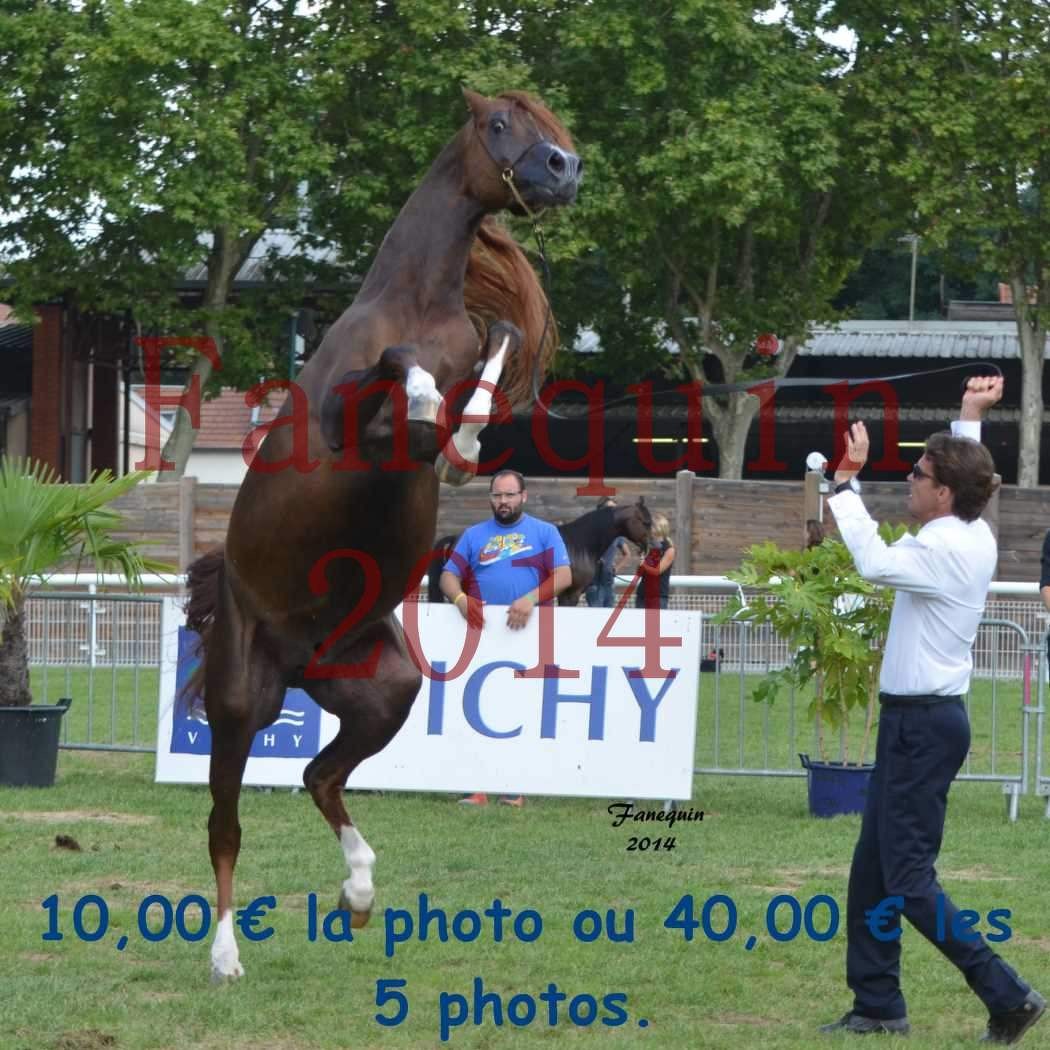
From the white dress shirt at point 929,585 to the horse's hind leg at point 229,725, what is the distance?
206 cm

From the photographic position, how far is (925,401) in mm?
26766

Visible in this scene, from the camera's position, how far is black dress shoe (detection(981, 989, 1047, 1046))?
15.8ft

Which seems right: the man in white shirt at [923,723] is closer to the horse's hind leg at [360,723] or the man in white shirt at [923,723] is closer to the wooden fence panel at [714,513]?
the horse's hind leg at [360,723]

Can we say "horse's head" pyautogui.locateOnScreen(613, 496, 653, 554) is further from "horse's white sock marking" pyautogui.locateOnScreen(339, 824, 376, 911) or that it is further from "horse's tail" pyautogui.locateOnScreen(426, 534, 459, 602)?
"horse's white sock marking" pyautogui.locateOnScreen(339, 824, 376, 911)

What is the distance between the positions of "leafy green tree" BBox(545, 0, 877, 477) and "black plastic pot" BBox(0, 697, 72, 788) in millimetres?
14025

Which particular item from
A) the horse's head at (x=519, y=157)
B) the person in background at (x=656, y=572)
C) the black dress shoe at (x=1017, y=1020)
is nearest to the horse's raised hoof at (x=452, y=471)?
the horse's head at (x=519, y=157)

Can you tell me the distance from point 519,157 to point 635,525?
8.32m

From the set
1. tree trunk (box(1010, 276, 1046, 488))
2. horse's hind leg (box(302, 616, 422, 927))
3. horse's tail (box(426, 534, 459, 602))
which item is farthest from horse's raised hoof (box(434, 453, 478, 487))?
tree trunk (box(1010, 276, 1046, 488))

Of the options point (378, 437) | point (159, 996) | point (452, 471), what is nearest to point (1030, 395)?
point (452, 471)

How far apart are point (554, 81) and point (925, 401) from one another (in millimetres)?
8185

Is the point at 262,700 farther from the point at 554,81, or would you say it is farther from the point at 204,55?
the point at 554,81

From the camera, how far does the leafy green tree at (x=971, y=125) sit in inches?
912

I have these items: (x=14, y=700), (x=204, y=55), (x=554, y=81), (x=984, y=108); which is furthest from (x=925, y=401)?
(x=14, y=700)

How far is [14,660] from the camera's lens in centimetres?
979
